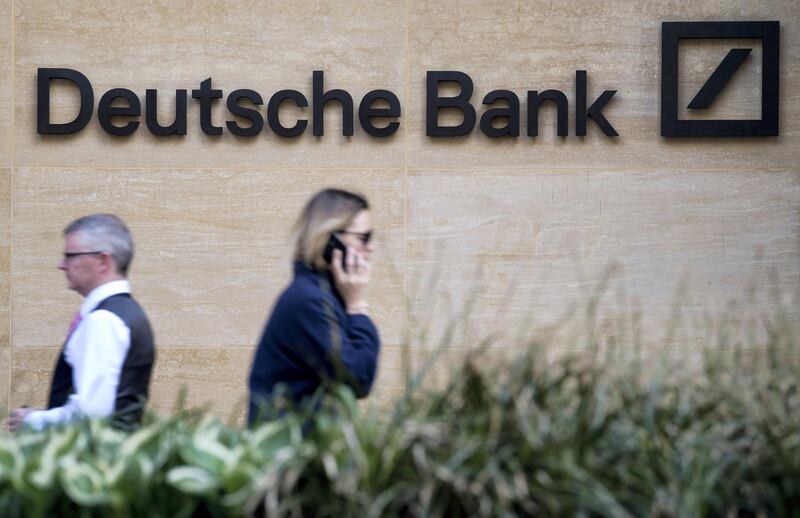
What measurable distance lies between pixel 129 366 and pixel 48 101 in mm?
4045

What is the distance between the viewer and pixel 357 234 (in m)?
4.39

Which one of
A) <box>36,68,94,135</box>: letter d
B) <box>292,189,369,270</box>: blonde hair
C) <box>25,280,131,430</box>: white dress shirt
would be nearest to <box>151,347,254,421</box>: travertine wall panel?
<box>36,68,94,135</box>: letter d

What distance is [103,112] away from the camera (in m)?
8.19

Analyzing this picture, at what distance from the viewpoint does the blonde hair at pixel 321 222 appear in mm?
4320

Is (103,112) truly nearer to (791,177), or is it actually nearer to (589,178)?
(589,178)

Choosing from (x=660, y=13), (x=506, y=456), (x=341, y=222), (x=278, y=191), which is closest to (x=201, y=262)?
(x=278, y=191)

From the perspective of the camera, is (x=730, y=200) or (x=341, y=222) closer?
(x=341, y=222)

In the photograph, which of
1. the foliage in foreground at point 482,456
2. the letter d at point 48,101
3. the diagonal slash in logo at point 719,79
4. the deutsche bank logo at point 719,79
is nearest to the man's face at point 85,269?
the foliage in foreground at point 482,456

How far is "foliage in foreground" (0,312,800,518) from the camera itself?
2.99 m

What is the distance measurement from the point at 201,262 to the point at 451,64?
2004mm

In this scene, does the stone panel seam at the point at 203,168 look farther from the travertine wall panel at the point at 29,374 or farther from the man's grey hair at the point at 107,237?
the man's grey hair at the point at 107,237

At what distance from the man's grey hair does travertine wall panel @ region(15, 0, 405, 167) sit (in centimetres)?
329

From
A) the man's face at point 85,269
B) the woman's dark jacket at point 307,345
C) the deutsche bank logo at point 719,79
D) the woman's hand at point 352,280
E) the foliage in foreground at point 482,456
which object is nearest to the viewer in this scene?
the foliage in foreground at point 482,456

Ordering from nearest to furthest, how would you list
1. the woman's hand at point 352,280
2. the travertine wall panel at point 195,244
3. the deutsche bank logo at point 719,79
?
1. the woman's hand at point 352,280
2. the deutsche bank logo at point 719,79
3. the travertine wall panel at point 195,244
